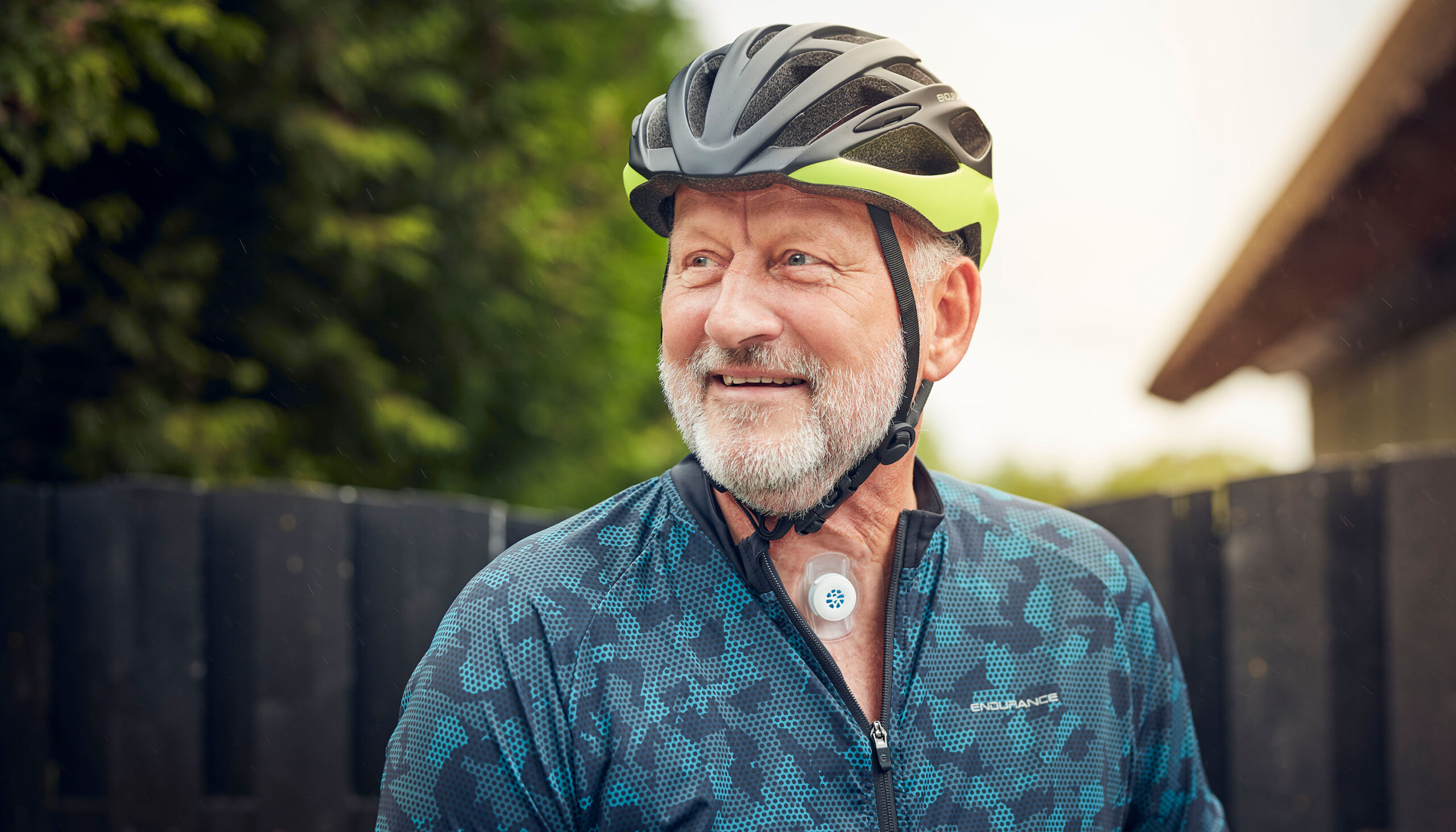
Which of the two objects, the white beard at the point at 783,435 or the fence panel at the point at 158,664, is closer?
the white beard at the point at 783,435

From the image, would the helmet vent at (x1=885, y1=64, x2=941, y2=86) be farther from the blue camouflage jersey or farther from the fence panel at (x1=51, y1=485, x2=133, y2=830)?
the fence panel at (x1=51, y1=485, x2=133, y2=830)

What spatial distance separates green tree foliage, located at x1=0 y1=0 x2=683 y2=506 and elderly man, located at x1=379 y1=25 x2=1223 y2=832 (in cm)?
340

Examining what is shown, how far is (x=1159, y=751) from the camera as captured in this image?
6.05 ft

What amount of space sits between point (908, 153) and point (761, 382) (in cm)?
52

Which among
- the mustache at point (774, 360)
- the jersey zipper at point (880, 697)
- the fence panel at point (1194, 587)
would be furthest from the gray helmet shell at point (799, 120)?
the fence panel at point (1194, 587)

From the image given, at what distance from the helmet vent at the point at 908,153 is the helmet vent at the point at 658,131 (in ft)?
1.20

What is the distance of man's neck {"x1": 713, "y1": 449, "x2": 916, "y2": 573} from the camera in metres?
1.78

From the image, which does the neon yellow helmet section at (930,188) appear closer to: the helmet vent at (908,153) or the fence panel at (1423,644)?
the helmet vent at (908,153)

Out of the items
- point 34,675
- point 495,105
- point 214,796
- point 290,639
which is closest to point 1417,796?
point 290,639

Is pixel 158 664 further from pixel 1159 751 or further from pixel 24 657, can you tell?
pixel 1159 751

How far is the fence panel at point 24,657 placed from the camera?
3.36 m

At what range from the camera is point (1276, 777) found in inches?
115

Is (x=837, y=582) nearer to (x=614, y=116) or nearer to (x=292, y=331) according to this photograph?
(x=292, y=331)

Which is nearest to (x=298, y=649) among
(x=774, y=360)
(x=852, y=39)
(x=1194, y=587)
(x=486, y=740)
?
(x=486, y=740)
